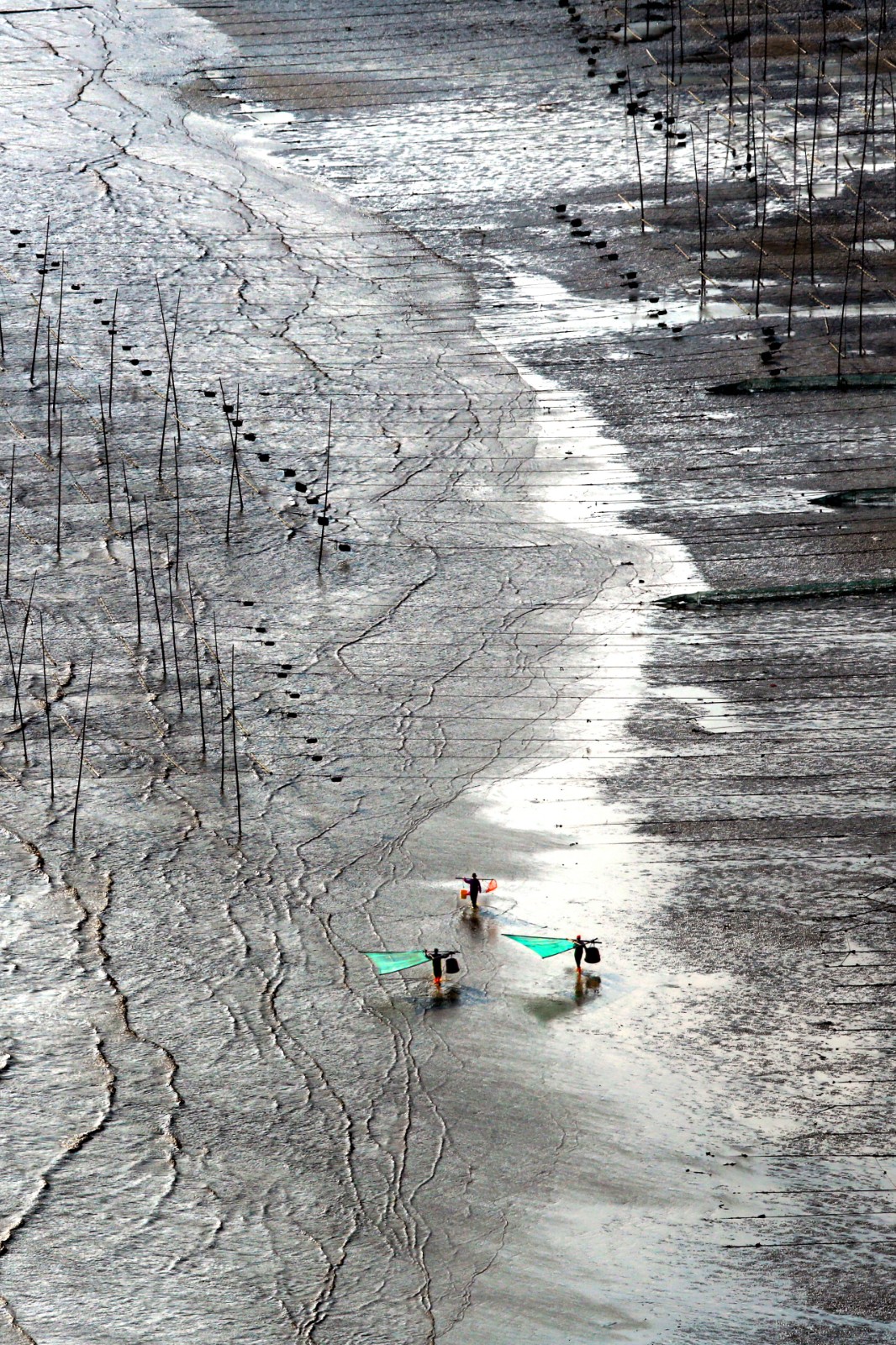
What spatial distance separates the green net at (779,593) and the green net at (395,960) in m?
3.26

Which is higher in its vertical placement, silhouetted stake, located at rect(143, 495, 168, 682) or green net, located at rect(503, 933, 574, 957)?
silhouetted stake, located at rect(143, 495, 168, 682)

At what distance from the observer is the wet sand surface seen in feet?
21.9

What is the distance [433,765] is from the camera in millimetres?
9305

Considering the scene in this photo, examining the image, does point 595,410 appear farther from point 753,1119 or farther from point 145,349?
point 753,1119

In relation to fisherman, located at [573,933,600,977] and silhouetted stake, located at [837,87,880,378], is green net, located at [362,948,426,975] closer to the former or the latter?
fisherman, located at [573,933,600,977]

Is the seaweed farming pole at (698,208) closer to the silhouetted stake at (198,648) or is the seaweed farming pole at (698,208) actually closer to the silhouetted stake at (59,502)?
the silhouetted stake at (59,502)

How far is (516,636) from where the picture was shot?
1027 centimetres

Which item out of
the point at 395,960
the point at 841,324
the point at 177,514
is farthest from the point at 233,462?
the point at 395,960

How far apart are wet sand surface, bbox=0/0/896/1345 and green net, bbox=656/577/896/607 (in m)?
0.09

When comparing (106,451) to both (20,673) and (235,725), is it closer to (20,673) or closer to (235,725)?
(20,673)

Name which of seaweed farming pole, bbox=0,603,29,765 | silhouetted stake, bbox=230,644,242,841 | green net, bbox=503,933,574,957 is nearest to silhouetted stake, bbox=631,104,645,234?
silhouetted stake, bbox=230,644,242,841

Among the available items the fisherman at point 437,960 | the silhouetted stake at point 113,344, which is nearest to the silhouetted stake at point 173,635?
the silhouetted stake at point 113,344

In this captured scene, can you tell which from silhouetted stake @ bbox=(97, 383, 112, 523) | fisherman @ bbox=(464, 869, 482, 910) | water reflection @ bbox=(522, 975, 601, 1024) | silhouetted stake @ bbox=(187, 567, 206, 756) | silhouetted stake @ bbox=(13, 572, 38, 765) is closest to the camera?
water reflection @ bbox=(522, 975, 601, 1024)

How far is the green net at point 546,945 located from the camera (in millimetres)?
7906
